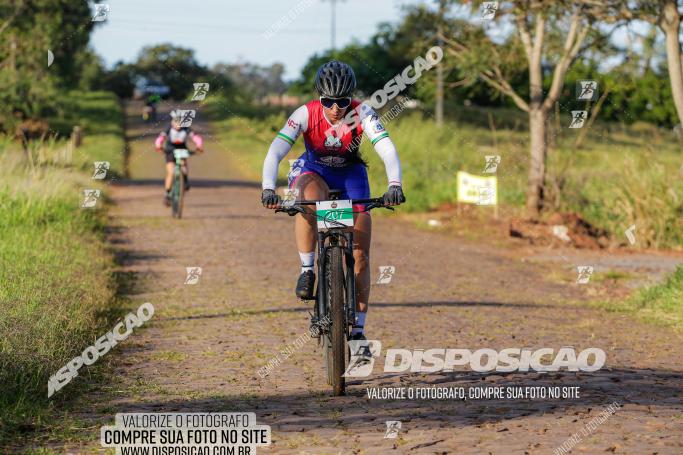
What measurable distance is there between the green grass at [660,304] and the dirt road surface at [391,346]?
1.07ft

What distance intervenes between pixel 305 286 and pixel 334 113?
1.22m

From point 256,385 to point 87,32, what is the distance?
133 feet

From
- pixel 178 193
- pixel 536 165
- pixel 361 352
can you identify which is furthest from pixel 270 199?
pixel 536 165

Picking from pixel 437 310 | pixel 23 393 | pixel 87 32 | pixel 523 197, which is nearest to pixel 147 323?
pixel 437 310

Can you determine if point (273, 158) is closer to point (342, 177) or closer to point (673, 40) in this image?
point (342, 177)

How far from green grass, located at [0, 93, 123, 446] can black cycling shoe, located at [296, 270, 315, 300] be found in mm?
1653

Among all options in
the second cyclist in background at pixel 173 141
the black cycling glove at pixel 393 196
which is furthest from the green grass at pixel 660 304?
the second cyclist in background at pixel 173 141

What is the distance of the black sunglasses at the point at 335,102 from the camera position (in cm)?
750

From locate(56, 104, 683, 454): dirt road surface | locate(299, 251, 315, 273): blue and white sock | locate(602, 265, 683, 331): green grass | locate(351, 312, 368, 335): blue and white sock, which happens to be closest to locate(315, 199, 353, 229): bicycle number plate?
locate(299, 251, 315, 273): blue and white sock

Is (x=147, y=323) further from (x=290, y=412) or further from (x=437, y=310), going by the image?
(x=290, y=412)

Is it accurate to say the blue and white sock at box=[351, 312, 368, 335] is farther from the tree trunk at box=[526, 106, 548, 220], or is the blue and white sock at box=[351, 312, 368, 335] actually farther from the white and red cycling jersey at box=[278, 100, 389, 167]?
the tree trunk at box=[526, 106, 548, 220]

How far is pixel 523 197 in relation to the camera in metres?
22.6

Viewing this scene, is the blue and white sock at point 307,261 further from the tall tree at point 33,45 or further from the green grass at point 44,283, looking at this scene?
the tall tree at point 33,45

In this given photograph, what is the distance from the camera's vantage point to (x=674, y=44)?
1322 centimetres
